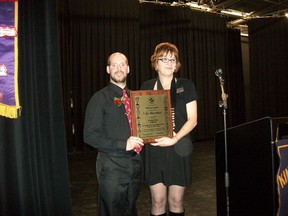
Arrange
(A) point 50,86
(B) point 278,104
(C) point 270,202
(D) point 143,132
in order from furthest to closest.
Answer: (B) point 278,104
(A) point 50,86
(D) point 143,132
(C) point 270,202

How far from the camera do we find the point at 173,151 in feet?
7.57

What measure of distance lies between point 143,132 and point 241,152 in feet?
2.41

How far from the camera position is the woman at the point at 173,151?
7.55 feet

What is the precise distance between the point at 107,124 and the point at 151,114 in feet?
1.09

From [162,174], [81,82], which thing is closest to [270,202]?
[162,174]

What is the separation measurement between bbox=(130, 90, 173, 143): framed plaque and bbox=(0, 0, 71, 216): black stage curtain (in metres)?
0.79

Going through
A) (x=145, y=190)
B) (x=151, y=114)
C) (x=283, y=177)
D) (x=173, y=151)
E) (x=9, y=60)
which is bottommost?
(x=145, y=190)

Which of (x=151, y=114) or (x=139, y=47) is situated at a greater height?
(x=139, y=47)

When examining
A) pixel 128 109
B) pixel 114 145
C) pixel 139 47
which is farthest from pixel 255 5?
pixel 114 145

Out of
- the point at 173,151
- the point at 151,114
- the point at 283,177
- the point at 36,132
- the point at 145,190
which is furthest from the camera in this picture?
the point at 145,190

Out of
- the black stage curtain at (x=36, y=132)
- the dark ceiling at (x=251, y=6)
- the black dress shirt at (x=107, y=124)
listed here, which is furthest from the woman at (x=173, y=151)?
the dark ceiling at (x=251, y=6)

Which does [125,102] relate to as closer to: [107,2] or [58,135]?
[58,135]

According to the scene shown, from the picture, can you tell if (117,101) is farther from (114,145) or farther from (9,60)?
(9,60)

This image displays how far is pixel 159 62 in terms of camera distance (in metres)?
2.37
